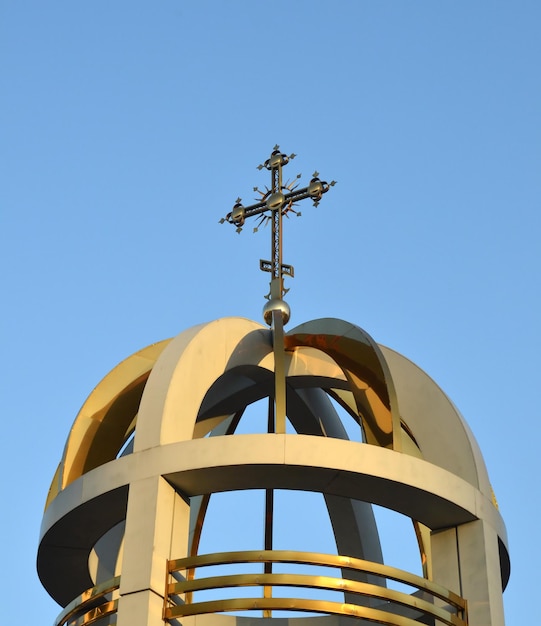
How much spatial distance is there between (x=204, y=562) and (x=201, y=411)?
200 inches

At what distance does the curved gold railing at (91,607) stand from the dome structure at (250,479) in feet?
0.09

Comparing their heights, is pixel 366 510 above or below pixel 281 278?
below

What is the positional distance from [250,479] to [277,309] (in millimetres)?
3959

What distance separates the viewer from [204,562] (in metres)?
A: 16.6

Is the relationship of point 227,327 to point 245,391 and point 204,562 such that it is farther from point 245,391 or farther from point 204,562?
point 204,562

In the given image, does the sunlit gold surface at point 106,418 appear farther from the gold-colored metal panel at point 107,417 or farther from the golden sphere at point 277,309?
the golden sphere at point 277,309

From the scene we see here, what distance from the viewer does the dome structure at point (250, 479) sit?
54.7ft

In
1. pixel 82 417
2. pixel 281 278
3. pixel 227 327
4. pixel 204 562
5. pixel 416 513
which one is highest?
pixel 281 278

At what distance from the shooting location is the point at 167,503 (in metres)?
17.2

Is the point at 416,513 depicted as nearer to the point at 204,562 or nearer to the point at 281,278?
the point at 204,562

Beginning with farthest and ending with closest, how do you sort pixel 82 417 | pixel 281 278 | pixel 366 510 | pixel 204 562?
1. pixel 366 510
2. pixel 281 278
3. pixel 82 417
4. pixel 204 562

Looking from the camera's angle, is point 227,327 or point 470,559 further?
point 227,327

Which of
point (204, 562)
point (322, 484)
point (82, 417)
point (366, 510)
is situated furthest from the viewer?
point (366, 510)

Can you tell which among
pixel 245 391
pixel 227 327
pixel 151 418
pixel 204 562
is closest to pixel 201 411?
pixel 245 391
